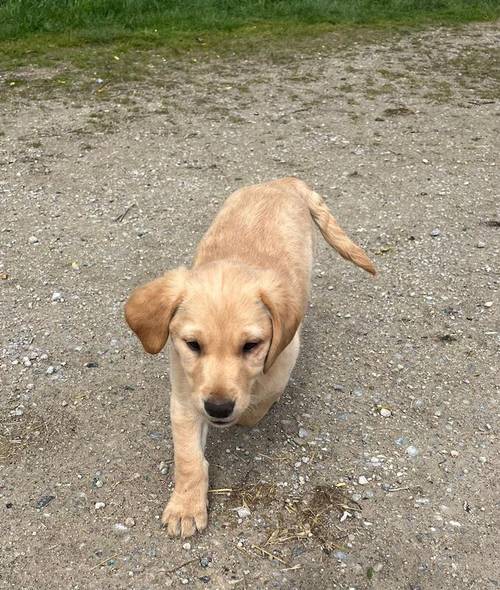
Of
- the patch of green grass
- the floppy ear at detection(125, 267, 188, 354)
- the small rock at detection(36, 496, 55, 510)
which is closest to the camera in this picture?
the floppy ear at detection(125, 267, 188, 354)

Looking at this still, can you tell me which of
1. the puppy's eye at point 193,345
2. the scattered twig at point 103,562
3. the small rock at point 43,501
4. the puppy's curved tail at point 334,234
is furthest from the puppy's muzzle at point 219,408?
the puppy's curved tail at point 334,234

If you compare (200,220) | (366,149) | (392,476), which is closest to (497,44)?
(366,149)

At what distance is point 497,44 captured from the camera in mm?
10055

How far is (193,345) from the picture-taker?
287cm

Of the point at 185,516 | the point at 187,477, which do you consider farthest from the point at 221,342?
the point at 185,516

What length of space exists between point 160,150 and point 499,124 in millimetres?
3470

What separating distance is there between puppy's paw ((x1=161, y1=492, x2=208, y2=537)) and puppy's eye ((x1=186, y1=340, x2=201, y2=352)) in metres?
0.70

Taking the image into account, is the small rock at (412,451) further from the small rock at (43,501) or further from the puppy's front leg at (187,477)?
the small rock at (43,501)

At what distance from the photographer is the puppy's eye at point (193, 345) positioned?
9.32ft

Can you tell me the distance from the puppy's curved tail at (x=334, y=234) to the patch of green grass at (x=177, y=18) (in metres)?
6.13

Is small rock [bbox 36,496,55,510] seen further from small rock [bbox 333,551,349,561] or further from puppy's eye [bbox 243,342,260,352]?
small rock [bbox 333,551,349,561]

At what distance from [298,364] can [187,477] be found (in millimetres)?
1208

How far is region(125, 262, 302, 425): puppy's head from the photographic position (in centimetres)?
278

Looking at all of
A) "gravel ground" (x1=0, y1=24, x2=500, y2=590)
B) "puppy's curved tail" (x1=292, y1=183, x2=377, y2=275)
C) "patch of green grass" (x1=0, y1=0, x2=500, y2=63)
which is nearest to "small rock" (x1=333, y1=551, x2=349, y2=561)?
"gravel ground" (x1=0, y1=24, x2=500, y2=590)
